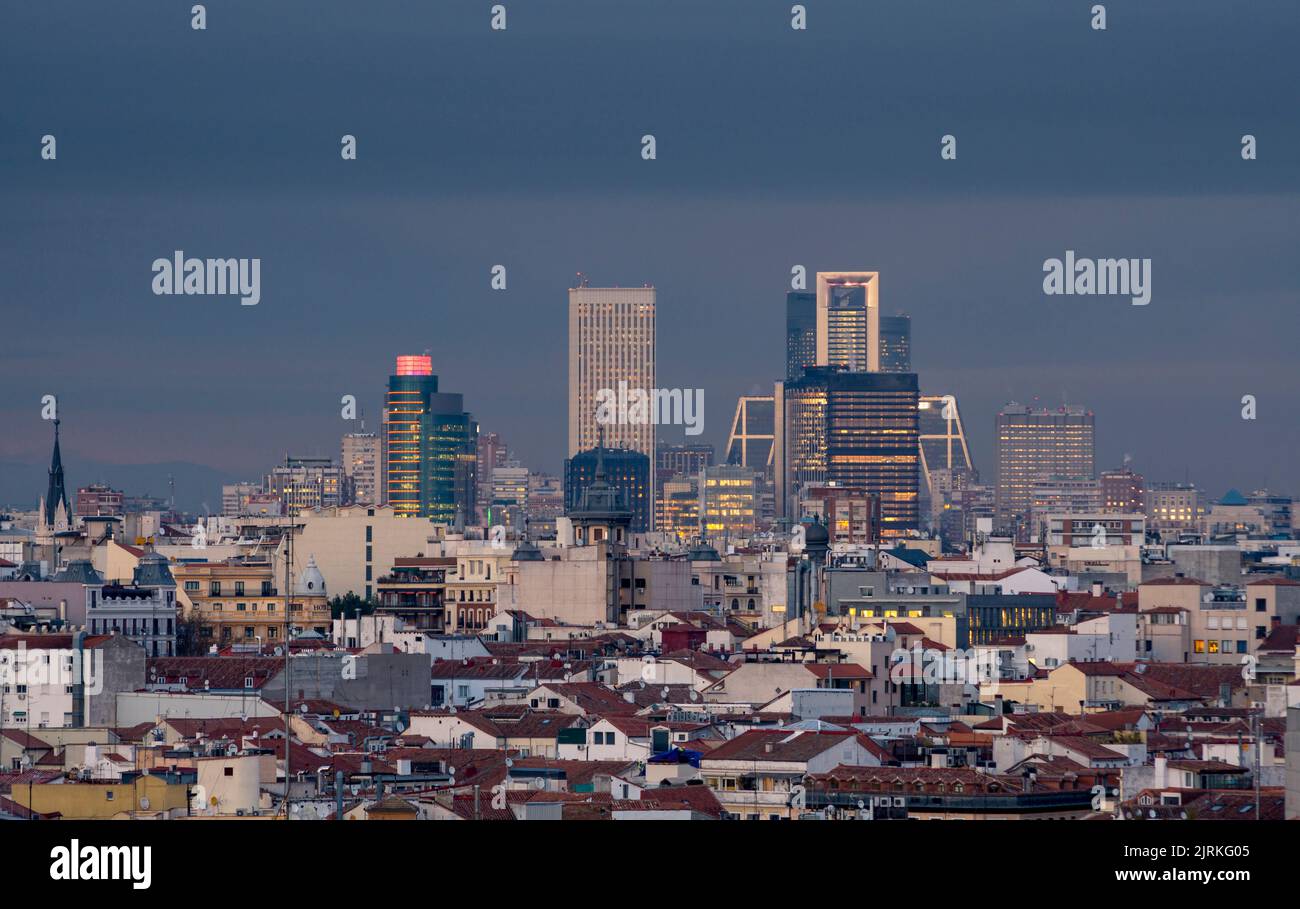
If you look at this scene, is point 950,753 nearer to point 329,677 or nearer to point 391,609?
point 329,677

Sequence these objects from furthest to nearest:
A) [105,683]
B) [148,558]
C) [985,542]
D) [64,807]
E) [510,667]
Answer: [985,542]
[148,558]
[510,667]
[105,683]
[64,807]

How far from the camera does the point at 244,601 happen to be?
70.6 m

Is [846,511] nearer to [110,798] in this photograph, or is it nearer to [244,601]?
[244,601]

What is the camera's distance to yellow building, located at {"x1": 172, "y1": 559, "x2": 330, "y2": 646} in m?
68.0

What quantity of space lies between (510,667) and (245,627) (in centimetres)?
2284

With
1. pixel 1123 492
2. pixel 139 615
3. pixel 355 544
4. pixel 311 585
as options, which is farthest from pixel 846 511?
pixel 139 615

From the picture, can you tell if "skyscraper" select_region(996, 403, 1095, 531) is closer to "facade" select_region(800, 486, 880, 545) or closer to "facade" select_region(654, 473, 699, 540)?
"facade" select_region(654, 473, 699, 540)

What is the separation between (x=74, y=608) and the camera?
5878cm

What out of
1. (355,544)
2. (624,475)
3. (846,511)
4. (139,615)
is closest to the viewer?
(139,615)

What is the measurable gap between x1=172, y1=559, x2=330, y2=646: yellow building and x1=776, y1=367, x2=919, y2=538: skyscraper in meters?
105

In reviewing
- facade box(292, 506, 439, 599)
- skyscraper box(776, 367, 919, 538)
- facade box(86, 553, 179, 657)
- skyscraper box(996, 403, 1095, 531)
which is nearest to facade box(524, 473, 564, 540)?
skyscraper box(776, 367, 919, 538)

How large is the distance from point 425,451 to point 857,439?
3604 centimetres

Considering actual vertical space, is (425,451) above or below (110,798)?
above
